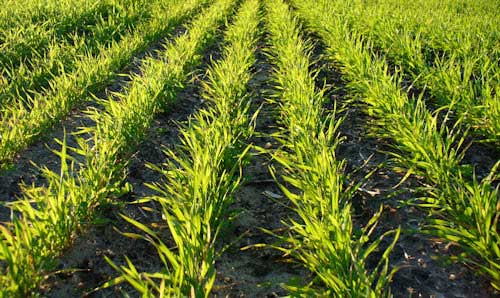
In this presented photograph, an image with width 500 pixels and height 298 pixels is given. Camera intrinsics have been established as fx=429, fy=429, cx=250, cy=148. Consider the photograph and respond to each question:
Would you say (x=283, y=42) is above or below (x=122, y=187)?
above

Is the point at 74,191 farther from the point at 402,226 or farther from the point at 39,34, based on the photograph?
the point at 39,34

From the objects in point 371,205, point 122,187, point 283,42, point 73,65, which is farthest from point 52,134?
point 283,42

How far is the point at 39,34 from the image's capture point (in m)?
4.53

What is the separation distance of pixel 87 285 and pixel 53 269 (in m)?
0.16

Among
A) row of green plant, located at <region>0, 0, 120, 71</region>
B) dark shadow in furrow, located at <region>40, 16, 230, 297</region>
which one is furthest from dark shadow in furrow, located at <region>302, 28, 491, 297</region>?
row of green plant, located at <region>0, 0, 120, 71</region>

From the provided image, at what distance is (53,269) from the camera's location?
1.71 metres

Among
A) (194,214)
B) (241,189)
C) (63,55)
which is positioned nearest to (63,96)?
(63,55)

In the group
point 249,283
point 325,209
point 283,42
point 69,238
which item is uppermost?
point 283,42

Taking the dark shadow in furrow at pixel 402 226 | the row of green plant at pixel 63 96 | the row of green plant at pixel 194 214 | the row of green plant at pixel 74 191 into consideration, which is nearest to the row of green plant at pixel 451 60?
the dark shadow in furrow at pixel 402 226

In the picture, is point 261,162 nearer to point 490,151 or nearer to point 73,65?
point 490,151

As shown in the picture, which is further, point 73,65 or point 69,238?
point 73,65

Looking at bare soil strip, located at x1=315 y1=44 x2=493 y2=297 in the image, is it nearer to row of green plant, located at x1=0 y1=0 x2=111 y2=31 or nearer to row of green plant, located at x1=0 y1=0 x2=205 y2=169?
row of green plant, located at x1=0 y1=0 x2=205 y2=169

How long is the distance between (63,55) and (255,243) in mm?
2987

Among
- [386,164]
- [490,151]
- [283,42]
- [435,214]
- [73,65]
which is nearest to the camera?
[435,214]
